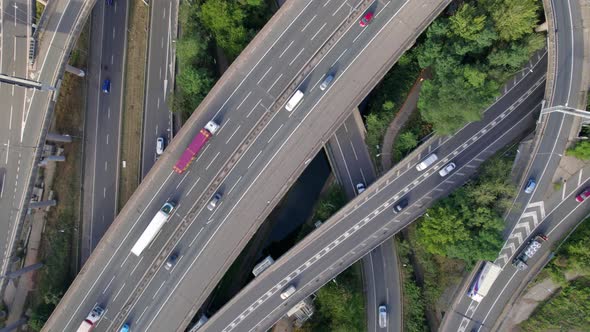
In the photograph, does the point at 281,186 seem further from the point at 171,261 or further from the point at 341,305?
the point at 341,305

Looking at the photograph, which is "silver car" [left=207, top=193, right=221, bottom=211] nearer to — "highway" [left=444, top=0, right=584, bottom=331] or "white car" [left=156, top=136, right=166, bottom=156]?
"white car" [left=156, top=136, right=166, bottom=156]

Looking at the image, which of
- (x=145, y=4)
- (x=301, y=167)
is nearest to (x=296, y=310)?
(x=301, y=167)

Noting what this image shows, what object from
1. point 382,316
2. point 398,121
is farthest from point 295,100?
point 382,316

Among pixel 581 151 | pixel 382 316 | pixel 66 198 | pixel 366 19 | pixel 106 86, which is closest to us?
pixel 581 151

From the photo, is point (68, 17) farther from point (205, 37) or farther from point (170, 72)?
point (205, 37)

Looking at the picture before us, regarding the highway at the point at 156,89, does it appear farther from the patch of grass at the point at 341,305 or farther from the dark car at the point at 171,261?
the patch of grass at the point at 341,305

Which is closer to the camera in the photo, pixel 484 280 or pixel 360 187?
pixel 484 280
